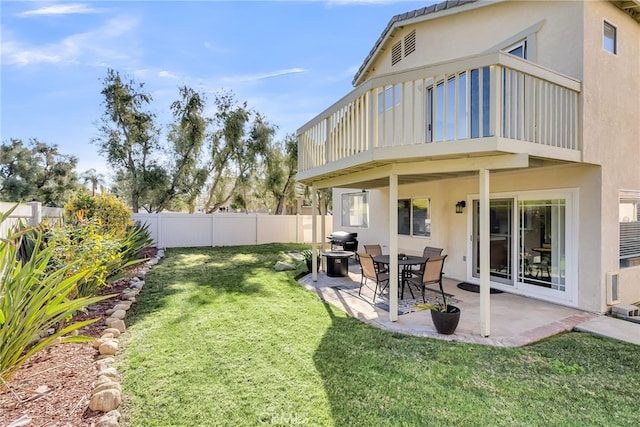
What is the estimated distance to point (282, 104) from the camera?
1814 centimetres

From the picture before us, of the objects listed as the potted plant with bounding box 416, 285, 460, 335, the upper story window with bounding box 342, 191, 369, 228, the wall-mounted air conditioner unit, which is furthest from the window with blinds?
the upper story window with bounding box 342, 191, 369, 228

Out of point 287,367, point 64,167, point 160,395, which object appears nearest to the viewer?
point 160,395

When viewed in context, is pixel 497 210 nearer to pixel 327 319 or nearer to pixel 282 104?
pixel 327 319

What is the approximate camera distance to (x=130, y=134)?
56.2 feet

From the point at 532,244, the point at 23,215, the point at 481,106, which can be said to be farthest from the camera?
the point at 532,244

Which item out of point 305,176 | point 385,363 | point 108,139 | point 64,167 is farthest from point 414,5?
point 64,167

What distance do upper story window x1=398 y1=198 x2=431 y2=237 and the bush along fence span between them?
7.91m

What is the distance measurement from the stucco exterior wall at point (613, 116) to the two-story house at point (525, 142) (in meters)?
0.04

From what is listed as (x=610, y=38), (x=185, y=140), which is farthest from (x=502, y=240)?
(x=185, y=140)

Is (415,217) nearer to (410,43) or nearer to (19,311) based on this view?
(410,43)

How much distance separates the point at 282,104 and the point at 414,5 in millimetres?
9767

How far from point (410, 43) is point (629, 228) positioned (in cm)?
737

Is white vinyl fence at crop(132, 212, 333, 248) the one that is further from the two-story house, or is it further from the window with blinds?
the window with blinds

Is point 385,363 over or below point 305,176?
below
